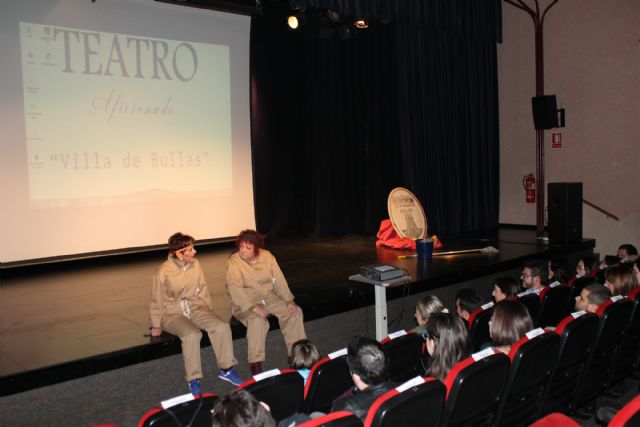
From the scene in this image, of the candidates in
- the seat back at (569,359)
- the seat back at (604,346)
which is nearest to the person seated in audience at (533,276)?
the seat back at (604,346)

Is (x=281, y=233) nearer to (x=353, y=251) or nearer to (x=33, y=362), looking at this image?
(x=353, y=251)

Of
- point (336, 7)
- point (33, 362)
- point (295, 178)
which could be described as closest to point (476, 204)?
point (295, 178)

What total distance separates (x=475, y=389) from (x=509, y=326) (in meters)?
0.73

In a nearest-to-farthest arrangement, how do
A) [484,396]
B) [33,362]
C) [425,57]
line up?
1. [484,396]
2. [33,362]
3. [425,57]

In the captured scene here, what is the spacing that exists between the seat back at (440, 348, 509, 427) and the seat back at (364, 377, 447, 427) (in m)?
0.16

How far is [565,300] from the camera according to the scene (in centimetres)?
443

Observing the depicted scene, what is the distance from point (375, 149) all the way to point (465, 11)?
2363 mm

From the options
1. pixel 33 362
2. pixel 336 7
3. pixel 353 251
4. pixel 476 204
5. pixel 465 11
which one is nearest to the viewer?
pixel 33 362

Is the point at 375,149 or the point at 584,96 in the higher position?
the point at 584,96

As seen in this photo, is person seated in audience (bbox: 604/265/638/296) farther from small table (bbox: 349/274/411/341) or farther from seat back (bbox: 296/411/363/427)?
seat back (bbox: 296/411/363/427)

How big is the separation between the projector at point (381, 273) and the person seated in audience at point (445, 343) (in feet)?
5.88

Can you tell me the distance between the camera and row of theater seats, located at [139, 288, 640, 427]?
83.0 inches

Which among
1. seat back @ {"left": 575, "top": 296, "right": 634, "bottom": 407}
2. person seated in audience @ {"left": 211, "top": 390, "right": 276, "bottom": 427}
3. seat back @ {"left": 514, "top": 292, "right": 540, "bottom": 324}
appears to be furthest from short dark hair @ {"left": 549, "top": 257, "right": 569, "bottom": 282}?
person seated in audience @ {"left": 211, "top": 390, "right": 276, "bottom": 427}

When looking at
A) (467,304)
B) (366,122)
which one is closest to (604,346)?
(467,304)
